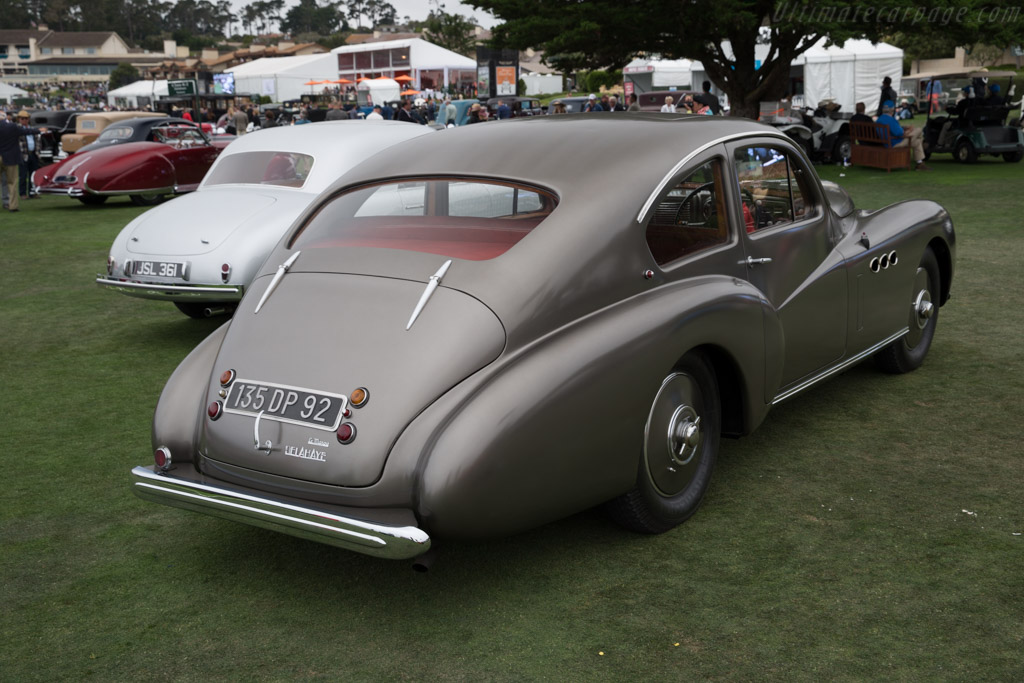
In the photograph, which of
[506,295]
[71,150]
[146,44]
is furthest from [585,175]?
[146,44]

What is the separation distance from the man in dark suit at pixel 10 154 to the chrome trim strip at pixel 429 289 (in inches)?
579

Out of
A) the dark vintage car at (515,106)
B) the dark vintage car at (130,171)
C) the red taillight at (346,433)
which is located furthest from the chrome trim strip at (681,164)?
the dark vintage car at (515,106)

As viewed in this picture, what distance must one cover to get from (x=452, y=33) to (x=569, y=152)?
350 feet

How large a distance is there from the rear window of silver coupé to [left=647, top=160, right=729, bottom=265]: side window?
4.57m

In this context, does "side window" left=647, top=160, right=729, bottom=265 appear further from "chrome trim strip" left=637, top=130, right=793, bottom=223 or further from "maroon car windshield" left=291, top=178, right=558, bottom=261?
"maroon car windshield" left=291, top=178, right=558, bottom=261

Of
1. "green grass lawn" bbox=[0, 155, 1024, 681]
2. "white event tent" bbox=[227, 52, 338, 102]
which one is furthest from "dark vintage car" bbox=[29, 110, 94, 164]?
"white event tent" bbox=[227, 52, 338, 102]

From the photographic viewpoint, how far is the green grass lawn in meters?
3.09

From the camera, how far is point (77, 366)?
6.93 meters

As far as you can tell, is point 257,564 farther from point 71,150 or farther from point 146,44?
point 146,44

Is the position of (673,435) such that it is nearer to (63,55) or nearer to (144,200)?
Result: (144,200)

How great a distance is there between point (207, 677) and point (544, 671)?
1015mm

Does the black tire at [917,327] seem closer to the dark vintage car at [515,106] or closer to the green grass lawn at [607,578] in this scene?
the green grass lawn at [607,578]

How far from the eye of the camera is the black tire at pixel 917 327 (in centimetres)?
577

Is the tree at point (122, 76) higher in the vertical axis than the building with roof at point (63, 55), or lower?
lower
